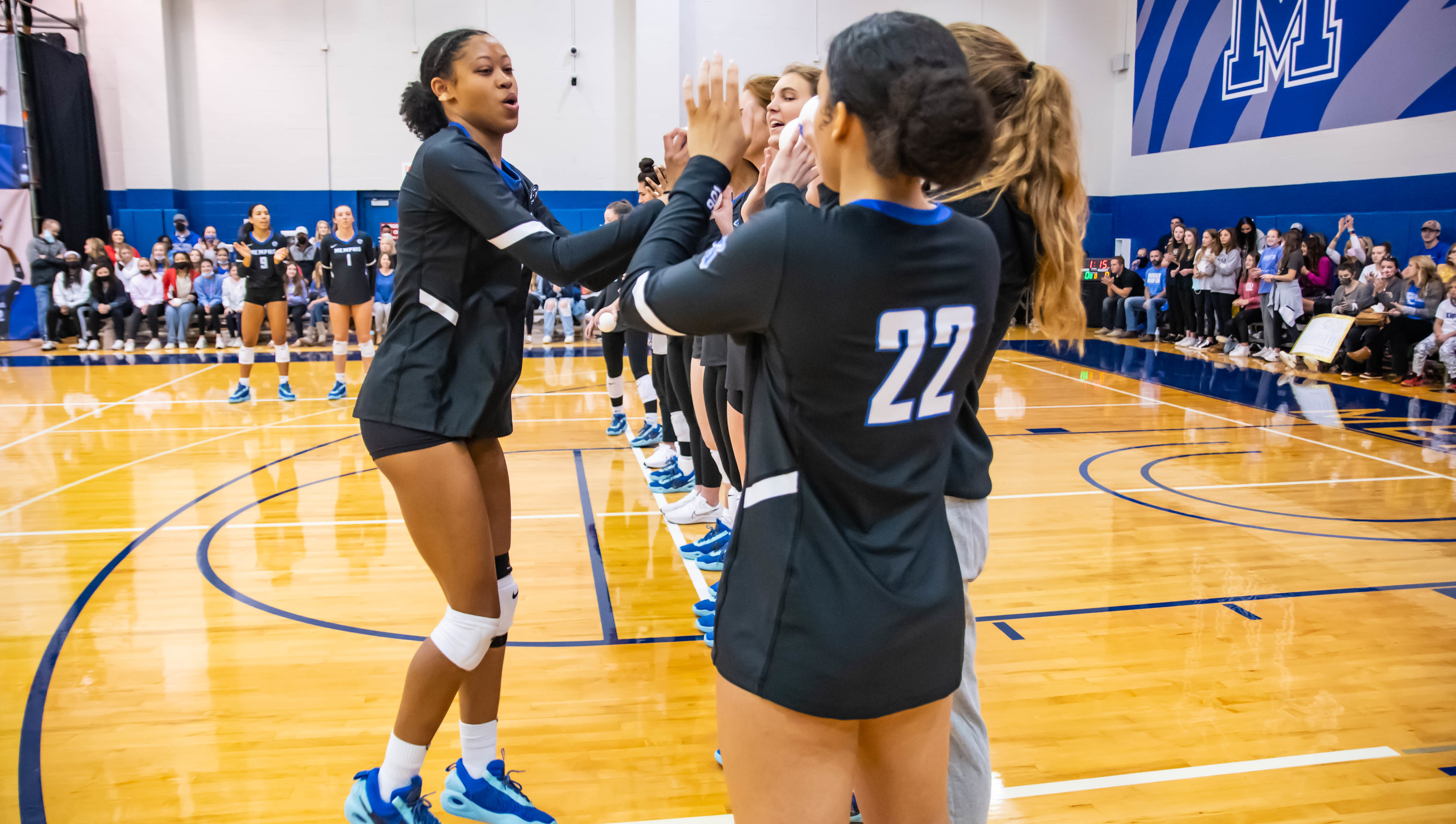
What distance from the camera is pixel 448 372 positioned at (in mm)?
2148

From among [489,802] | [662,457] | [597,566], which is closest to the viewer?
[489,802]

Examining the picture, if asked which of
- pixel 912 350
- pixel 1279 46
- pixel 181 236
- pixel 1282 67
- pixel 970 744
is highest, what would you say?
pixel 1279 46

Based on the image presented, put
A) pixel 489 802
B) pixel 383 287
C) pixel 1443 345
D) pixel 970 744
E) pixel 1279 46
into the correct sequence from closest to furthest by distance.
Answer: pixel 970 744
pixel 489 802
pixel 1443 345
pixel 383 287
pixel 1279 46

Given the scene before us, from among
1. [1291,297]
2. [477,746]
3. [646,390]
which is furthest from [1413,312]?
[477,746]

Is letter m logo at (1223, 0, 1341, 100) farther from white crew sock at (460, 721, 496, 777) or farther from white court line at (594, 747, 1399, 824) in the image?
white crew sock at (460, 721, 496, 777)

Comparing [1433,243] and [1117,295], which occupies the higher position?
[1433,243]

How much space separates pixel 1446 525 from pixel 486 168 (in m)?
5.00

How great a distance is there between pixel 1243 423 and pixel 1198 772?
5522 mm

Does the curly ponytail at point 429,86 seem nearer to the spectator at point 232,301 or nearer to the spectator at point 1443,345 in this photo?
the spectator at point 1443,345

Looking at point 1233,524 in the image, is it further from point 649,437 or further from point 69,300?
point 69,300

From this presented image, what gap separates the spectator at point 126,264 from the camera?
12422 millimetres

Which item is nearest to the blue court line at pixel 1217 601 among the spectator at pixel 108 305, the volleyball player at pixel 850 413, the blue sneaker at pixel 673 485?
the blue sneaker at pixel 673 485

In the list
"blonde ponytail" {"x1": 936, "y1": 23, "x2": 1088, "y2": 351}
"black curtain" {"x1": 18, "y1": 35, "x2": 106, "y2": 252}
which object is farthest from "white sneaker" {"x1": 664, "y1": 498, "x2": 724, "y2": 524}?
"black curtain" {"x1": 18, "y1": 35, "x2": 106, "y2": 252}

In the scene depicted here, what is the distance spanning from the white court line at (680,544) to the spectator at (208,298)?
851cm
